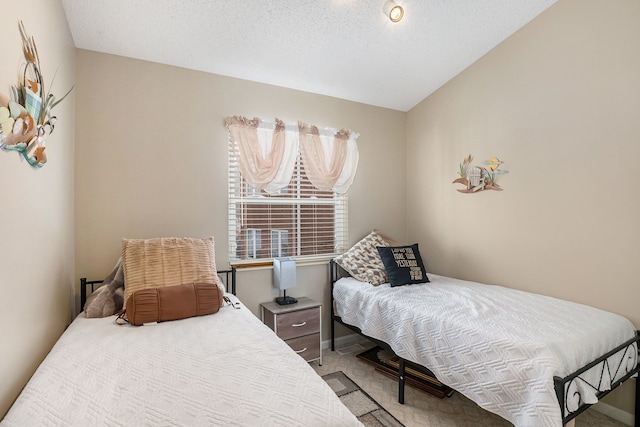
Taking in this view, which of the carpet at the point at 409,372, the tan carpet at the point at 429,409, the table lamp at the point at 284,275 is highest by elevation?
the table lamp at the point at 284,275

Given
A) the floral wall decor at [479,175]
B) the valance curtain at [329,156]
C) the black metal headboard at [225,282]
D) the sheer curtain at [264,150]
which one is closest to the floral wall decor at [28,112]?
the black metal headboard at [225,282]

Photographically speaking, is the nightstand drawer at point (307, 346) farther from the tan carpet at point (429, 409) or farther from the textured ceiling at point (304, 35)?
the textured ceiling at point (304, 35)

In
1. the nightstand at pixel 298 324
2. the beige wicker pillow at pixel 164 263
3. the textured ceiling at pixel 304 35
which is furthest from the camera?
the nightstand at pixel 298 324

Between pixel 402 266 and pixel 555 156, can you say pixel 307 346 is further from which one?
pixel 555 156

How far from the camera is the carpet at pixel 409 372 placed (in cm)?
247

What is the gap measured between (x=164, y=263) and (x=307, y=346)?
4.86 feet

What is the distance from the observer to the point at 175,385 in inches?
48.4

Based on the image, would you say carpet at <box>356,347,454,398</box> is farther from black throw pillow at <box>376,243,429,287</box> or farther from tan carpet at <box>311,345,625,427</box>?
black throw pillow at <box>376,243,429,287</box>

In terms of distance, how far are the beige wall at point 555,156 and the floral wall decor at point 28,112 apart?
3.38 metres

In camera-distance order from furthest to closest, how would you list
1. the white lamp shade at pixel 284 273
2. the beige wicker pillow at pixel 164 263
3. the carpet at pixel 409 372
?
the white lamp shade at pixel 284 273, the carpet at pixel 409 372, the beige wicker pillow at pixel 164 263

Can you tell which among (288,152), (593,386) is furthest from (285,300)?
(593,386)

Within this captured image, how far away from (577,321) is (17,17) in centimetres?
328

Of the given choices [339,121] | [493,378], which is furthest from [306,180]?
[493,378]

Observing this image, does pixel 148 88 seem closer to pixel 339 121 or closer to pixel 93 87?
pixel 93 87
